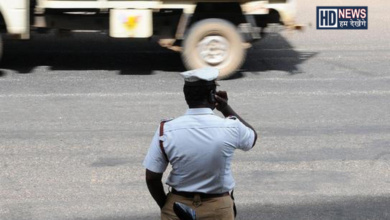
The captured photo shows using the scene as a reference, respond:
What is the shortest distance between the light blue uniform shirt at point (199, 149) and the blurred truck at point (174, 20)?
740cm

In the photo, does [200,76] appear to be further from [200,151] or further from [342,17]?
[342,17]

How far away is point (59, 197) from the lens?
722 cm

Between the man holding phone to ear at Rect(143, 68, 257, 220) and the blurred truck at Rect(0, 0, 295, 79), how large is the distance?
7.35 m

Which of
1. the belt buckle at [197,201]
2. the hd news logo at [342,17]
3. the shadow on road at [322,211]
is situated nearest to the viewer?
the belt buckle at [197,201]

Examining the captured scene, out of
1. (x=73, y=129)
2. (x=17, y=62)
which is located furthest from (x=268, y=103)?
(x=17, y=62)

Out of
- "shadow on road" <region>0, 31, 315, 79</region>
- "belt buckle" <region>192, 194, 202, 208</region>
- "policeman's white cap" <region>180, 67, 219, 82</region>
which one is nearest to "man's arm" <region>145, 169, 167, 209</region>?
"belt buckle" <region>192, 194, 202, 208</region>

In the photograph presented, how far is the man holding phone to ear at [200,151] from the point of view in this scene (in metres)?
4.42

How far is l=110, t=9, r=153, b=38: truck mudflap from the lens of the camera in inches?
461

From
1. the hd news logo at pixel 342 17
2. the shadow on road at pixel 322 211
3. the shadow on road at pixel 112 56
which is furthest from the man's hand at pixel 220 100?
the hd news logo at pixel 342 17

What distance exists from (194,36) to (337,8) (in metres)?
7.02

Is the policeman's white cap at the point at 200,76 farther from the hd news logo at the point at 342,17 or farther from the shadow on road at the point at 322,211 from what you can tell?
the hd news logo at the point at 342,17

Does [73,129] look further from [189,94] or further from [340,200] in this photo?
[189,94]

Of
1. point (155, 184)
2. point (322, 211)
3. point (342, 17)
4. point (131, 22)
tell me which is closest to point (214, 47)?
point (131, 22)

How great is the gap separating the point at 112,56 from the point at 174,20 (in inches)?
67.7
